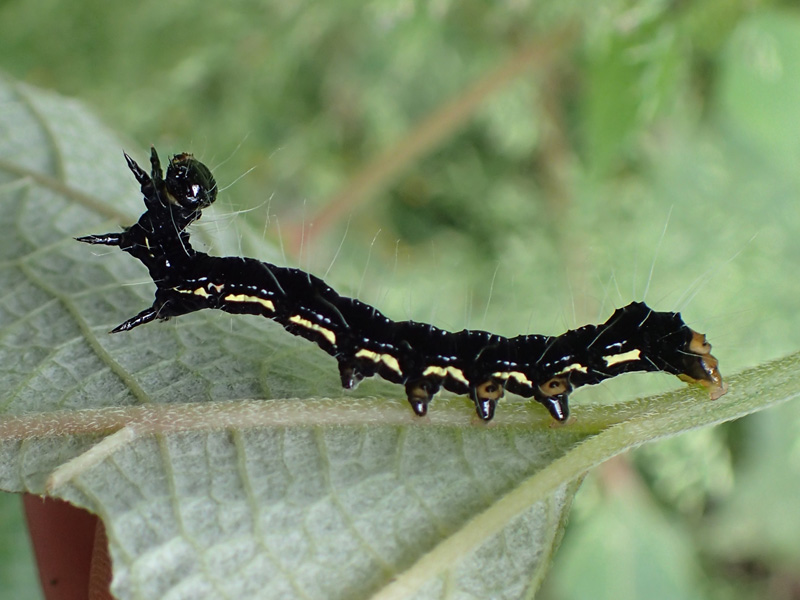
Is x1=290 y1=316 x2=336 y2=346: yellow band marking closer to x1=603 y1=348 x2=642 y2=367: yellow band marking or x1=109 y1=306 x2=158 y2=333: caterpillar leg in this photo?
x1=109 y1=306 x2=158 y2=333: caterpillar leg

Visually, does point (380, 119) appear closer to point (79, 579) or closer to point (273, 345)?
point (273, 345)

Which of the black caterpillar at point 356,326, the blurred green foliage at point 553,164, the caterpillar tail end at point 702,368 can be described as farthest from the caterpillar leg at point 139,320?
the caterpillar tail end at point 702,368

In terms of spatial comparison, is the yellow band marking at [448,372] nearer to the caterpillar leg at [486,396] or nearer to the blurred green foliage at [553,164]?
the caterpillar leg at [486,396]

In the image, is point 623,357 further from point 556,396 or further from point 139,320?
point 139,320

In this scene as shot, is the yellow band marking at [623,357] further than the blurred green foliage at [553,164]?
No

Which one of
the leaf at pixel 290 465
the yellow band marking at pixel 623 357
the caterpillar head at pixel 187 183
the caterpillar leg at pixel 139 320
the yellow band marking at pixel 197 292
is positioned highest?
the caterpillar head at pixel 187 183

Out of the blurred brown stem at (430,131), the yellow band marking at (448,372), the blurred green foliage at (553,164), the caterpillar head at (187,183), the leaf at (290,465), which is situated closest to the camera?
the leaf at (290,465)

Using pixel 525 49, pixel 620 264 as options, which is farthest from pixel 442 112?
pixel 620 264

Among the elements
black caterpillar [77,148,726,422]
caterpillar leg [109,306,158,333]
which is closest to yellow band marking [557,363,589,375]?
black caterpillar [77,148,726,422]
